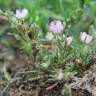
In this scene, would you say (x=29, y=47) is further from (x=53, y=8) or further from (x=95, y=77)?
(x=53, y=8)

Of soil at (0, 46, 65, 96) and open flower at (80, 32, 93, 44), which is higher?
open flower at (80, 32, 93, 44)

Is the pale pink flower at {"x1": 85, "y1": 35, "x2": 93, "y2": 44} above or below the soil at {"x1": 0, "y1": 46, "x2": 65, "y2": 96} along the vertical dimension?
above

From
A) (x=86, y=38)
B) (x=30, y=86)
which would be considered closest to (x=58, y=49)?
(x=86, y=38)

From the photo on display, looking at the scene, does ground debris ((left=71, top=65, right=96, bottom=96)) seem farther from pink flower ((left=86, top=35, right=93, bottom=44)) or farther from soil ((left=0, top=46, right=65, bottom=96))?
pink flower ((left=86, top=35, right=93, bottom=44))

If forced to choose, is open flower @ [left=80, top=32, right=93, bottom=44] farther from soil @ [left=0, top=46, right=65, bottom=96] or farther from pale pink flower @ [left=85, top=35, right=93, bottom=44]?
soil @ [left=0, top=46, right=65, bottom=96]

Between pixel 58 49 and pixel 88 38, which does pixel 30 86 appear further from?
pixel 88 38

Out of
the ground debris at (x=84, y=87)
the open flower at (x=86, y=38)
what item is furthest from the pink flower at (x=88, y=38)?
the ground debris at (x=84, y=87)

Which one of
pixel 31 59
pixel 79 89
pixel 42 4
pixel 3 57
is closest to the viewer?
pixel 79 89

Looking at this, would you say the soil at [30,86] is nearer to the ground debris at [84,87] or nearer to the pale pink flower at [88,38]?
the ground debris at [84,87]

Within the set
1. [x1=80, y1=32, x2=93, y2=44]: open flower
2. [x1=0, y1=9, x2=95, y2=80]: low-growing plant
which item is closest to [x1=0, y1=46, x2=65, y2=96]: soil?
[x1=0, y1=9, x2=95, y2=80]: low-growing plant

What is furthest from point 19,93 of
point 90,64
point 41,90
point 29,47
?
point 90,64

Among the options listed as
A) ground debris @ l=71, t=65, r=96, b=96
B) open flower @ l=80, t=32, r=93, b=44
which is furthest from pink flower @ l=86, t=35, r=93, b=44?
ground debris @ l=71, t=65, r=96, b=96
